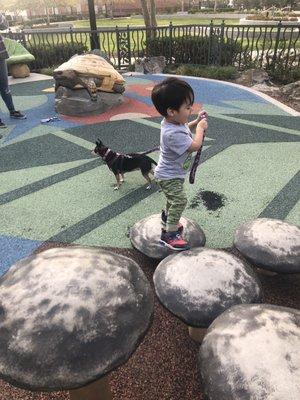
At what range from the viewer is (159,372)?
7.65 ft

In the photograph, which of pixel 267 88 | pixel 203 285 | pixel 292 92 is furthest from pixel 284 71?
pixel 203 285

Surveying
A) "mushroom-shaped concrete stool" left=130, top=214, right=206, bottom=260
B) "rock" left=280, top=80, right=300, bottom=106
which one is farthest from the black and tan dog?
"rock" left=280, top=80, right=300, bottom=106

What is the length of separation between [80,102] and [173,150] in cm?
539

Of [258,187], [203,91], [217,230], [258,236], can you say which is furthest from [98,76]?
[258,236]

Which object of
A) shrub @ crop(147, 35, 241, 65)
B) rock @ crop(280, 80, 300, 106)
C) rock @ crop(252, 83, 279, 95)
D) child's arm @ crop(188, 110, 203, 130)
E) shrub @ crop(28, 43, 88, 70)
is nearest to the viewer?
child's arm @ crop(188, 110, 203, 130)

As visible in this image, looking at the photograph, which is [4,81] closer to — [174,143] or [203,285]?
[174,143]

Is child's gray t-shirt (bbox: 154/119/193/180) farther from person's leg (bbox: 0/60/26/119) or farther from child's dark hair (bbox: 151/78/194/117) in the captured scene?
person's leg (bbox: 0/60/26/119)

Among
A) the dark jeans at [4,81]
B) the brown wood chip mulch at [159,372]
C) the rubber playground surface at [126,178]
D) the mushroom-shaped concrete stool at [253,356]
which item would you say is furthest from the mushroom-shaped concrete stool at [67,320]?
the dark jeans at [4,81]

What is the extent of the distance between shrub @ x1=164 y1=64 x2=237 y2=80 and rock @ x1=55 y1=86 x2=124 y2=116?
398 cm

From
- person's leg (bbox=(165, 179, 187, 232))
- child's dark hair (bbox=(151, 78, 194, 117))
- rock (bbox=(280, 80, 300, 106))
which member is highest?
child's dark hair (bbox=(151, 78, 194, 117))

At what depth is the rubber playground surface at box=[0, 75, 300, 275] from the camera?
154 inches

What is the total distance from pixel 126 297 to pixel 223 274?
853 mm

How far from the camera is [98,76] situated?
308 inches

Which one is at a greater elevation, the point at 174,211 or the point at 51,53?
the point at 174,211
